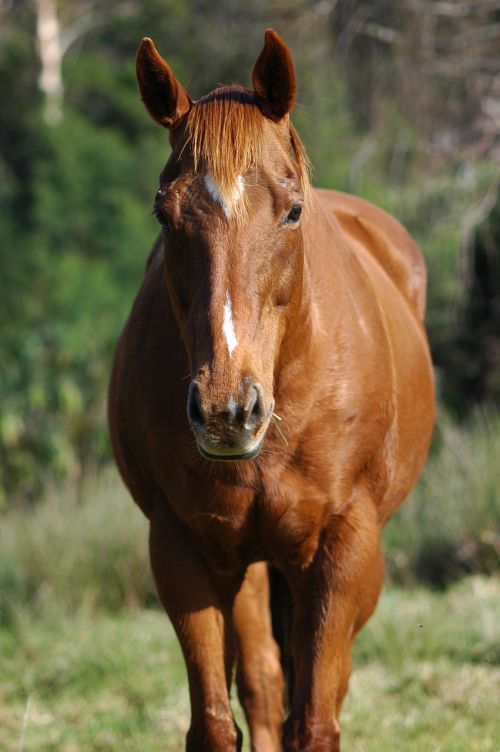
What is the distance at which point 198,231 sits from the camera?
9.58 ft

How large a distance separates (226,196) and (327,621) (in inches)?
50.7

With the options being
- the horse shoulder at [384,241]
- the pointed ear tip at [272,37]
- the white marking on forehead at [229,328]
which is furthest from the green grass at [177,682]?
the pointed ear tip at [272,37]

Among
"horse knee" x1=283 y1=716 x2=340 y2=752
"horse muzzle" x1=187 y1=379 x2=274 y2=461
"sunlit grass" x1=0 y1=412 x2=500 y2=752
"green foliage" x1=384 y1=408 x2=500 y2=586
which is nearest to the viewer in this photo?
"horse muzzle" x1=187 y1=379 x2=274 y2=461

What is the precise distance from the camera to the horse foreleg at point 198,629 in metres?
3.45

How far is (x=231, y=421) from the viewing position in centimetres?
271

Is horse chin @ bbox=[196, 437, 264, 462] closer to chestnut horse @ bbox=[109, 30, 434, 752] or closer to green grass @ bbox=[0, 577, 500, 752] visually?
chestnut horse @ bbox=[109, 30, 434, 752]

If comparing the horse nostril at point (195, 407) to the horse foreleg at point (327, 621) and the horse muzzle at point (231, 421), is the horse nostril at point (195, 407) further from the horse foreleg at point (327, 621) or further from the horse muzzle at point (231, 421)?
the horse foreleg at point (327, 621)

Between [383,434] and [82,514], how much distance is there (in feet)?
16.2

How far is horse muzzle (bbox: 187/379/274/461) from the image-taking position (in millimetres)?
2699

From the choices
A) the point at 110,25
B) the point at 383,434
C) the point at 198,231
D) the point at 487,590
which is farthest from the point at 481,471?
the point at 110,25

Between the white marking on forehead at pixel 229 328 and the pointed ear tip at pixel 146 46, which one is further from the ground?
the pointed ear tip at pixel 146 46

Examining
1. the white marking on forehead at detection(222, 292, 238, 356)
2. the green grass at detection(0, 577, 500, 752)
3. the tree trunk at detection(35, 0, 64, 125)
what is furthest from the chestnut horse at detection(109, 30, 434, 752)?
the tree trunk at detection(35, 0, 64, 125)

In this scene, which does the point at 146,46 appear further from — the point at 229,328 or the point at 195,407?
the point at 195,407

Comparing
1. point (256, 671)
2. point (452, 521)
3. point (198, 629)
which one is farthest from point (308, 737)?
point (452, 521)
